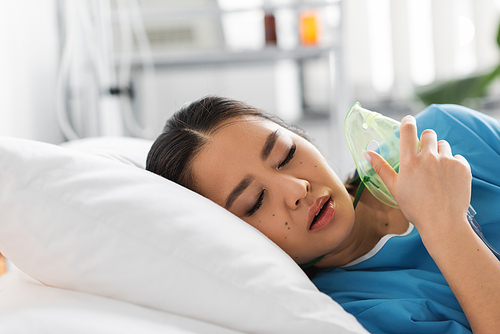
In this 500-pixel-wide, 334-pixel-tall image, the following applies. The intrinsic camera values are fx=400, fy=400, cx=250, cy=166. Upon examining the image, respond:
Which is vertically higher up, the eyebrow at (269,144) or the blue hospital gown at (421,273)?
the eyebrow at (269,144)

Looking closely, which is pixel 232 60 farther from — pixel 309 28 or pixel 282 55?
pixel 309 28

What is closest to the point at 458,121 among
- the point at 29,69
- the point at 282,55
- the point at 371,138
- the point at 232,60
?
the point at 371,138

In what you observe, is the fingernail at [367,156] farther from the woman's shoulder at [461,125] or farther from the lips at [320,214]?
the woman's shoulder at [461,125]

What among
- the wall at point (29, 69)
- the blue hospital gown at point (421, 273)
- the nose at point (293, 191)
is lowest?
the blue hospital gown at point (421, 273)

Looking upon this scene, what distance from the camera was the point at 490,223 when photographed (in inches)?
31.1

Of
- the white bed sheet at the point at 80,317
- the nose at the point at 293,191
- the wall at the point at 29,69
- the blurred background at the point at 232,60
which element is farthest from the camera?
the blurred background at the point at 232,60

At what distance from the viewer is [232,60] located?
1938 mm

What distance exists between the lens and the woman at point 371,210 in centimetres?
66

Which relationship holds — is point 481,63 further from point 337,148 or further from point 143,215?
point 143,215

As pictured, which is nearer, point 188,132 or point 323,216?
point 323,216

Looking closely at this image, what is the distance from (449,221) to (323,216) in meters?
0.22

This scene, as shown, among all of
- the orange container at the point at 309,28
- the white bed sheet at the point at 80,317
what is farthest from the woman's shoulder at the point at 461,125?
the orange container at the point at 309,28

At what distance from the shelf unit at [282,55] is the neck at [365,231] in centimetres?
82

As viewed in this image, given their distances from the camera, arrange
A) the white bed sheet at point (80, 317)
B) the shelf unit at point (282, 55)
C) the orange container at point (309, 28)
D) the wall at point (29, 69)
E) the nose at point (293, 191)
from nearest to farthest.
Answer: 1. the white bed sheet at point (80, 317)
2. the nose at point (293, 191)
3. the wall at point (29, 69)
4. the shelf unit at point (282, 55)
5. the orange container at point (309, 28)
